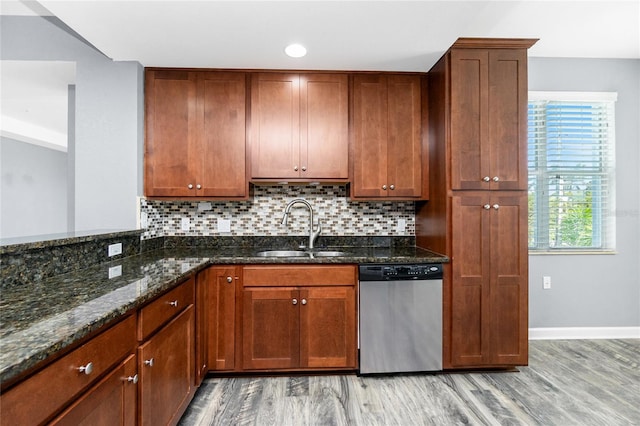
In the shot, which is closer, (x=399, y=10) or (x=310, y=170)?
(x=399, y=10)

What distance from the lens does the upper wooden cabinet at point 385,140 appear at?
8.80ft

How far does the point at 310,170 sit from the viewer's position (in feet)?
8.79

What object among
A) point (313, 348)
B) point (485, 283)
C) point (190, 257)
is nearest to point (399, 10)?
point (485, 283)

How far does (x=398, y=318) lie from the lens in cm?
234

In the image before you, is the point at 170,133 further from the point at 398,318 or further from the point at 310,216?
the point at 398,318

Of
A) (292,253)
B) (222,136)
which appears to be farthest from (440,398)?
(222,136)

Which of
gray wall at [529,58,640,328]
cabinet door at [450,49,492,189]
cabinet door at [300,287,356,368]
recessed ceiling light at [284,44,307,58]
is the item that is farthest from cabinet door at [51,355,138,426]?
gray wall at [529,58,640,328]

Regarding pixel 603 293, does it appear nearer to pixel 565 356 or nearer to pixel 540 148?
pixel 565 356

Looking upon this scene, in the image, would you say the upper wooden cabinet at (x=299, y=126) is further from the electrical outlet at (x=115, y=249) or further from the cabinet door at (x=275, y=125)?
the electrical outlet at (x=115, y=249)

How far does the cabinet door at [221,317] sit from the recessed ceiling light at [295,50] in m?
1.57

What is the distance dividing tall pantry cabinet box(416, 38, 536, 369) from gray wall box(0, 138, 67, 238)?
603cm

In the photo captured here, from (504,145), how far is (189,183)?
7.79ft

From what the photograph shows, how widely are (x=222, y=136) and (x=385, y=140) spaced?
4.25 ft

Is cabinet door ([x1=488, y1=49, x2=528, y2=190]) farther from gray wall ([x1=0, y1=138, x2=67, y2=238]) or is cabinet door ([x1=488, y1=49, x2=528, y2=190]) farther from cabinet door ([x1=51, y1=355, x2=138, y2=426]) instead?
gray wall ([x1=0, y1=138, x2=67, y2=238])
